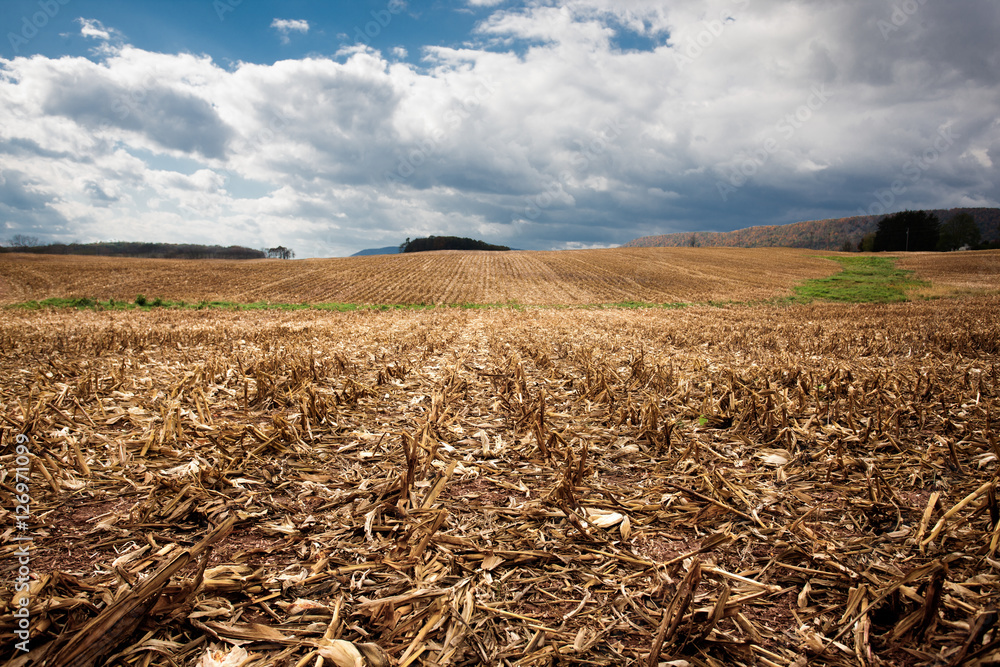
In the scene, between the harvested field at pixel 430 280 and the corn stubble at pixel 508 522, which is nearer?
the corn stubble at pixel 508 522

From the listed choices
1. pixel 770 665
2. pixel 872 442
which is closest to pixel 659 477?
pixel 770 665

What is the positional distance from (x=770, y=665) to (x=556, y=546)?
1.17 meters

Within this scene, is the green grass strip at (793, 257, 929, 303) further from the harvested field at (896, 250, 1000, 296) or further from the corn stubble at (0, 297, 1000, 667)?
the corn stubble at (0, 297, 1000, 667)

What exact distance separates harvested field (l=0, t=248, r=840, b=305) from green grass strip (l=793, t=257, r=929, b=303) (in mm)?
2094

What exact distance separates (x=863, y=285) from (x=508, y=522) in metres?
51.1

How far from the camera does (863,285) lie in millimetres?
39594

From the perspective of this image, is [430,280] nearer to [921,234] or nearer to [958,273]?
[958,273]

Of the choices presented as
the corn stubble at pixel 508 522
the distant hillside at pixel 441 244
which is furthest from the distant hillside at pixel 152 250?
the corn stubble at pixel 508 522

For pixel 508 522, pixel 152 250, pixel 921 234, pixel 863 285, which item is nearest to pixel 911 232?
pixel 921 234

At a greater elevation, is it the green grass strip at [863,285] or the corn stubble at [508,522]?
the green grass strip at [863,285]

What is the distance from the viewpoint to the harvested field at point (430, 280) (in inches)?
1353

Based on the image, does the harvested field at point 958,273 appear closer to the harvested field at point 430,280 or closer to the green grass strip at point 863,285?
the green grass strip at point 863,285

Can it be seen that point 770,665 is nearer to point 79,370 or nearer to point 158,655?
point 158,655

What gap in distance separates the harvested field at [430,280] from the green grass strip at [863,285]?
6.87 feet
